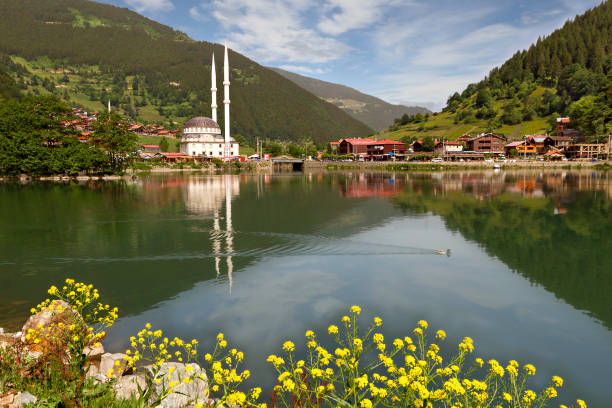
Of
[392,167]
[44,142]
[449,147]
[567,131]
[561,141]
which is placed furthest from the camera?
[449,147]

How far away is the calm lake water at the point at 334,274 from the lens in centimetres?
1509

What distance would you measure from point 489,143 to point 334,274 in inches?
6570

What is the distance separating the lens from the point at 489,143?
167500 millimetres

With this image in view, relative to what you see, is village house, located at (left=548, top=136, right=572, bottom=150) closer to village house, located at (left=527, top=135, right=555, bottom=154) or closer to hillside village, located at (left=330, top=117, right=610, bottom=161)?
hillside village, located at (left=330, top=117, right=610, bottom=161)

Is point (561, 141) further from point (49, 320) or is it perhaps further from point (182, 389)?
point (49, 320)

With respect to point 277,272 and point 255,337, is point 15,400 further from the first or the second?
point 277,272

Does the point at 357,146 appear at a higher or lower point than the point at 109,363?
higher

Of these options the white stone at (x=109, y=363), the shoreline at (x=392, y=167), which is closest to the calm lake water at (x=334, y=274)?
the white stone at (x=109, y=363)

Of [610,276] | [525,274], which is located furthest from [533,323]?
[610,276]

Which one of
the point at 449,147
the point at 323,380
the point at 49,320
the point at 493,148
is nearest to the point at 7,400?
the point at 49,320

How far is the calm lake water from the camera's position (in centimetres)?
1509

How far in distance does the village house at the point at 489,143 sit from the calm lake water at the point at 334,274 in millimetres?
131501

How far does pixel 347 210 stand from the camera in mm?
48000

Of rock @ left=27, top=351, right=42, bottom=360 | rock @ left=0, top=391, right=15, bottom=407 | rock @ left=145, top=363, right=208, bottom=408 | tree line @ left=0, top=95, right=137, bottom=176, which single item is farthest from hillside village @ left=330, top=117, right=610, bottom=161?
rock @ left=0, top=391, right=15, bottom=407
